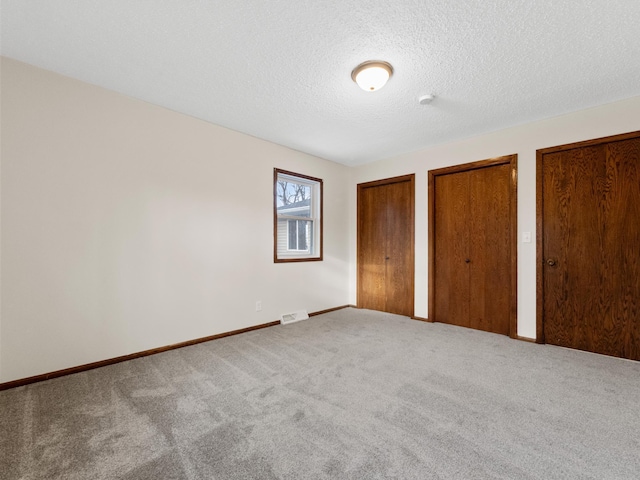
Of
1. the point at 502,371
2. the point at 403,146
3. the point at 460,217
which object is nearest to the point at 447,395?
the point at 502,371

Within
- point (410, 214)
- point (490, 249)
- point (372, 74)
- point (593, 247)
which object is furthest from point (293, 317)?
point (593, 247)

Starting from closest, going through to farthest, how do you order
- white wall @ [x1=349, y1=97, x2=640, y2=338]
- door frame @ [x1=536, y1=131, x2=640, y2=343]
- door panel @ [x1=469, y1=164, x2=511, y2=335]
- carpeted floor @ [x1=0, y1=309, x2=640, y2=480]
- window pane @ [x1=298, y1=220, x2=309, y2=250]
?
1. carpeted floor @ [x1=0, y1=309, x2=640, y2=480]
2. white wall @ [x1=349, y1=97, x2=640, y2=338]
3. door frame @ [x1=536, y1=131, x2=640, y2=343]
4. door panel @ [x1=469, y1=164, x2=511, y2=335]
5. window pane @ [x1=298, y1=220, x2=309, y2=250]

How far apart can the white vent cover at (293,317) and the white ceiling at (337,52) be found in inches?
100

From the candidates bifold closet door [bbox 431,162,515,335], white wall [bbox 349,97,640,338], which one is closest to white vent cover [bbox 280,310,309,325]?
white wall [bbox 349,97,640,338]

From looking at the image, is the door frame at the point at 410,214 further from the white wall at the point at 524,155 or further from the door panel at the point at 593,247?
the door panel at the point at 593,247

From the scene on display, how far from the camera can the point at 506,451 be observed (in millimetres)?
1465

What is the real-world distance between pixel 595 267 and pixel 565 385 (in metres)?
1.39

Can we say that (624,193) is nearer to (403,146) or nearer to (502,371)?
(502,371)

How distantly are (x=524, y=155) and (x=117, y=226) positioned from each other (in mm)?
4298

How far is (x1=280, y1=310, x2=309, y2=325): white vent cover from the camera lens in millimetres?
3892

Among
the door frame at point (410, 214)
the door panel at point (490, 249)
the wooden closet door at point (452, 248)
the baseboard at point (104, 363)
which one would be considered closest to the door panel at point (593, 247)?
the door panel at point (490, 249)

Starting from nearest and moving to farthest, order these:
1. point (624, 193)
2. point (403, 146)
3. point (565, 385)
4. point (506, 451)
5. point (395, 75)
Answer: point (506, 451) → point (565, 385) → point (395, 75) → point (624, 193) → point (403, 146)

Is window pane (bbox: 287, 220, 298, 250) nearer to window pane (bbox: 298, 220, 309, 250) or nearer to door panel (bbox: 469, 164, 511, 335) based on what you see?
window pane (bbox: 298, 220, 309, 250)

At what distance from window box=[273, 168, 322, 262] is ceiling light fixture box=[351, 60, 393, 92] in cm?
190
